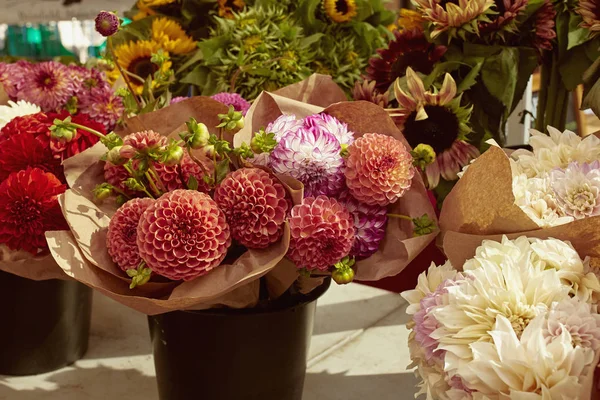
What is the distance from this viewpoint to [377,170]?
1.57ft

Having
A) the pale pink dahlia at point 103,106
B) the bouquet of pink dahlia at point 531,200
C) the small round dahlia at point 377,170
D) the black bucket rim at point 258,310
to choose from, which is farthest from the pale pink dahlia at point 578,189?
the pale pink dahlia at point 103,106

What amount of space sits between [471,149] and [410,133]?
56 mm

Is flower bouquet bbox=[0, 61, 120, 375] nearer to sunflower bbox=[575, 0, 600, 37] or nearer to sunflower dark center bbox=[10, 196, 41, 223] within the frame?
sunflower dark center bbox=[10, 196, 41, 223]

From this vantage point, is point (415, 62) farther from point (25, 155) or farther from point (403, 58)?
point (25, 155)

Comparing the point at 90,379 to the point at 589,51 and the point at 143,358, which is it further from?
the point at 589,51

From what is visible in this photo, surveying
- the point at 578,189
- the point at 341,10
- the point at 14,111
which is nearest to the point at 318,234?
the point at 578,189

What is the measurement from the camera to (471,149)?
63cm

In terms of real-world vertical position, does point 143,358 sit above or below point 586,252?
below

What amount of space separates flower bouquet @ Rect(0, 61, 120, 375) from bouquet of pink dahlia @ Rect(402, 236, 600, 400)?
0.29m

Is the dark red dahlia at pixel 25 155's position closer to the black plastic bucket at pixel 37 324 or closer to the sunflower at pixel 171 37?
the black plastic bucket at pixel 37 324

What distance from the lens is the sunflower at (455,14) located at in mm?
625

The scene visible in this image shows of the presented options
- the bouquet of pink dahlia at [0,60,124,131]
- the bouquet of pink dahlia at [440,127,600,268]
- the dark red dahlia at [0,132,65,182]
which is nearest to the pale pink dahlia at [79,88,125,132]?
the bouquet of pink dahlia at [0,60,124,131]

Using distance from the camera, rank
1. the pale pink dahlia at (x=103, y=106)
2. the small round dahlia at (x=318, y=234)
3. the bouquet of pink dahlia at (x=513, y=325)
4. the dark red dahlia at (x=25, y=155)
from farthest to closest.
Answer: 1. the pale pink dahlia at (x=103, y=106)
2. the dark red dahlia at (x=25, y=155)
3. the small round dahlia at (x=318, y=234)
4. the bouquet of pink dahlia at (x=513, y=325)

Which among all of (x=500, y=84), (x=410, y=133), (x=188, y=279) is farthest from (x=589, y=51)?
(x=188, y=279)
